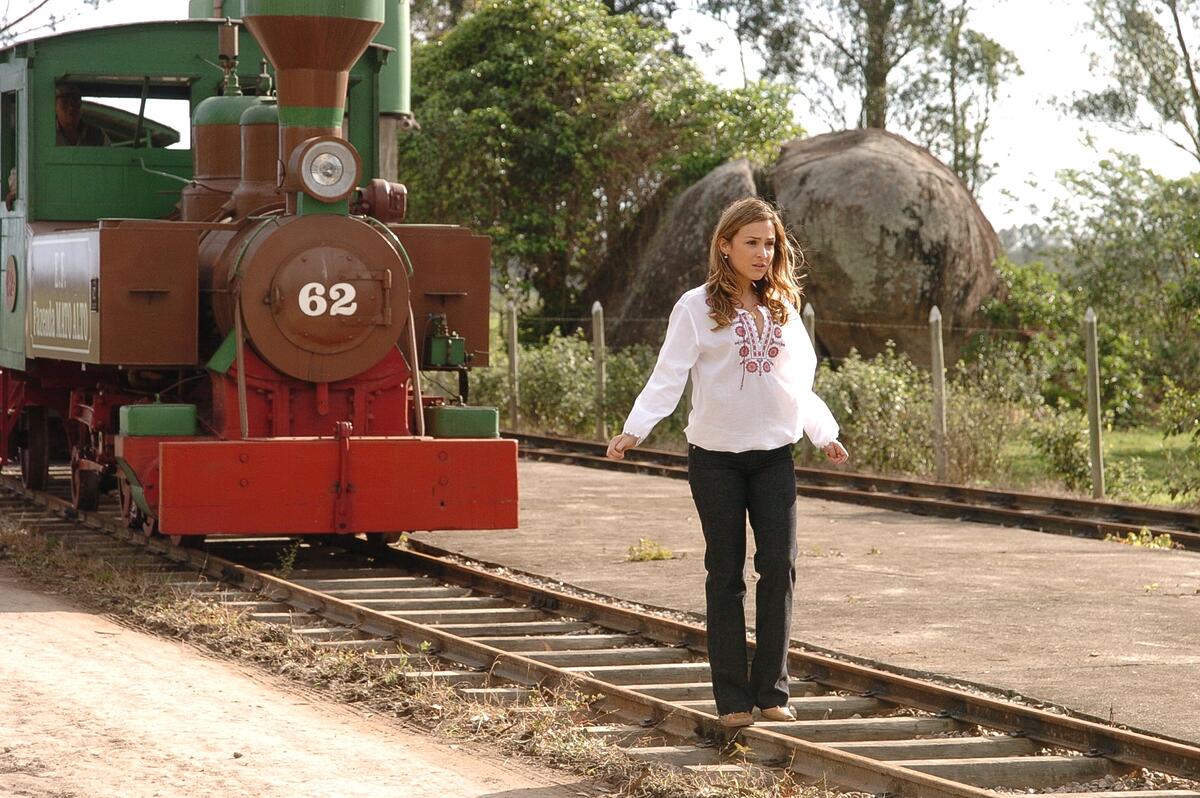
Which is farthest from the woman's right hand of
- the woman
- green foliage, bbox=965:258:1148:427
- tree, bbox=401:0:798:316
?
tree, bbox=401:0:798:316

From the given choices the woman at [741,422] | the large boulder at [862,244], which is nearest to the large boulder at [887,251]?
the large boulder at [862,244]

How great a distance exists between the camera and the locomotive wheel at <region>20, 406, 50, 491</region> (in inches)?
543

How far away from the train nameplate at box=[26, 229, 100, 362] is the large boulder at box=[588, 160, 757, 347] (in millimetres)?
11998

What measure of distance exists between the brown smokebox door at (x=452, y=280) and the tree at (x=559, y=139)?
15.7m

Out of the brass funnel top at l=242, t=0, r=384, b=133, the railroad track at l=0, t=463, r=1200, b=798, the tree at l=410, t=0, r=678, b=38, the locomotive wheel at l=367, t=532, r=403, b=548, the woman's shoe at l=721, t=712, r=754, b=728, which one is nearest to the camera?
the railroad track at l=0, t=463, r=1200, b=798

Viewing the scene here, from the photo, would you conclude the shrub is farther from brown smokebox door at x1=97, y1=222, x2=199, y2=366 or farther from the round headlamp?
brown smokebox door at x1=97, y1=222, x2=199, y2=366

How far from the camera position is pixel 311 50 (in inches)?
388

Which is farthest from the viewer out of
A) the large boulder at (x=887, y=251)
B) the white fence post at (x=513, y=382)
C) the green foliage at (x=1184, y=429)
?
the large boulder at (x=887, y=251)

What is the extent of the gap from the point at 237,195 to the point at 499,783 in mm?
5992

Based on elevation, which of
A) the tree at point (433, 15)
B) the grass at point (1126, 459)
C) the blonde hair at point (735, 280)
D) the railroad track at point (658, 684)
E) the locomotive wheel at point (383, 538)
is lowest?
the railroad track at point (658, 684)

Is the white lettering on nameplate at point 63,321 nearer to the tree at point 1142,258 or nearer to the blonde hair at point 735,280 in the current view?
the blonde hair at point 735,280

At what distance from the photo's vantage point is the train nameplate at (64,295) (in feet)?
33.5

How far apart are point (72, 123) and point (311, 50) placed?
2.77m

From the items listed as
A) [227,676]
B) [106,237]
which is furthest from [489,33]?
[227,676]
